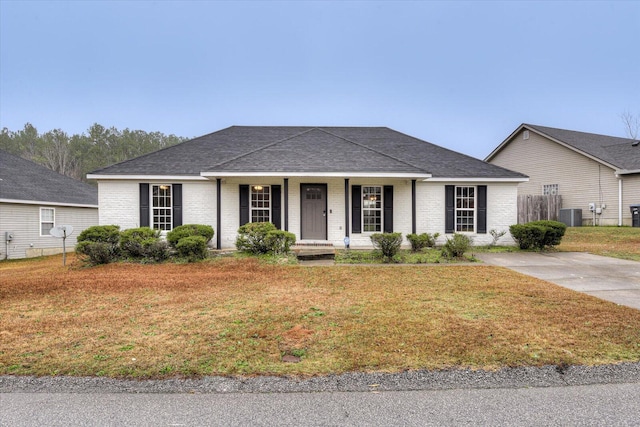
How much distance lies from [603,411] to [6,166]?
2469 cm

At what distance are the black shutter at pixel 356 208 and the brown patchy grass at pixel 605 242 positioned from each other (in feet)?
25.1

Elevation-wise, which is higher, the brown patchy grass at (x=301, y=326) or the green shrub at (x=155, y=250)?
the green shrub at (x=155, y=250)

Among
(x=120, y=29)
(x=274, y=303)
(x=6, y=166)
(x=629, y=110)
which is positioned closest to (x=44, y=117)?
(x=120, y=29)

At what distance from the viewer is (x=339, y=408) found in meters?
2.56

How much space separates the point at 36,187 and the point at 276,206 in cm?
1417

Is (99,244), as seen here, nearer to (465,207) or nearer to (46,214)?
(46,214)

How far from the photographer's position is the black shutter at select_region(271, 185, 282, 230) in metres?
12.5

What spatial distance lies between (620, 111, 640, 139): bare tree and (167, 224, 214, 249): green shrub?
4497cm

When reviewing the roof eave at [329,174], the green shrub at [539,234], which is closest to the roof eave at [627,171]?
the green shrub at [539,234]

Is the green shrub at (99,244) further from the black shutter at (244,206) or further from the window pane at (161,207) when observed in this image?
the black shutter at (244,206)

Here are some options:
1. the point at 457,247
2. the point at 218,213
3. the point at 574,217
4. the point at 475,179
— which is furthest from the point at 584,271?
the point at 574,217

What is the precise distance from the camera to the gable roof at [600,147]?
1738cm

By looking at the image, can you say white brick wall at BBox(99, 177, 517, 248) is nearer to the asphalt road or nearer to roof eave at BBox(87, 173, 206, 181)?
roof eave at BBox(87, 173, 206, 181)

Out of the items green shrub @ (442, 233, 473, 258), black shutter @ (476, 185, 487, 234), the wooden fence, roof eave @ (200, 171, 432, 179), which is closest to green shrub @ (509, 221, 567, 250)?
black shutter @ (476, 185, 487, 234)
